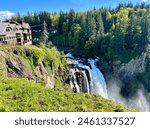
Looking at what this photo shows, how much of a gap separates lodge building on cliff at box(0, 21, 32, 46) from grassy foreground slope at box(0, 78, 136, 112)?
16.8 metres

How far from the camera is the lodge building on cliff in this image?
27984 millimetres

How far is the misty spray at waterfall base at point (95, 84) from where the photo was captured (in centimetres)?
2958

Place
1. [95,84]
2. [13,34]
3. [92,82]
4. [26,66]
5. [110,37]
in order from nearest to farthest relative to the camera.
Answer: [26,66]
[13,34]
[92,82]
[95,84]
[110,37]

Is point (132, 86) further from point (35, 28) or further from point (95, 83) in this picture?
point (35, 28)

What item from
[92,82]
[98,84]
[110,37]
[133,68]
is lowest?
[98,84]

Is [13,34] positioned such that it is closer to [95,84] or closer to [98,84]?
[95,84]

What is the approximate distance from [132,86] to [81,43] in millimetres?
14397

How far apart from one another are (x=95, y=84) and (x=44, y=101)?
21.8 metres

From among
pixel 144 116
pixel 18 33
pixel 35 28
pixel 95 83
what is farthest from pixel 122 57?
pixel 144 116

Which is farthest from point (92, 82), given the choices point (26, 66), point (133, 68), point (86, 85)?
point (26, 66)

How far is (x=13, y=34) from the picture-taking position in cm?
3048

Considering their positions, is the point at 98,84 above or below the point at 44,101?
below

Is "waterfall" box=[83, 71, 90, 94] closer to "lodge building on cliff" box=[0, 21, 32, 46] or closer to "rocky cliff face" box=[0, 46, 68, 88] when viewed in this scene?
"rocky cliff face" box=[0, 46, 68, 88]

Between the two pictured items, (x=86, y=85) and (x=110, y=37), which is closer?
(x=86, y=85)
